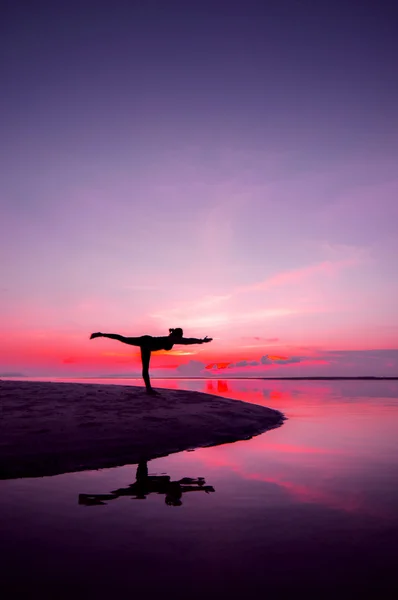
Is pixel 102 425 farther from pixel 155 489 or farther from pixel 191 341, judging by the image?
pixel 191 341

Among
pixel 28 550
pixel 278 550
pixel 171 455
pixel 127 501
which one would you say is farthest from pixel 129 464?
pixel 278 550

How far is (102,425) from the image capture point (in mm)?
15055

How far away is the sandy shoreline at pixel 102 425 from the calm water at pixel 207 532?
1.29 meters

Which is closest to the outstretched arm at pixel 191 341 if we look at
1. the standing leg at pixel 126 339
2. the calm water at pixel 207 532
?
the standing leg at pixel 126 339

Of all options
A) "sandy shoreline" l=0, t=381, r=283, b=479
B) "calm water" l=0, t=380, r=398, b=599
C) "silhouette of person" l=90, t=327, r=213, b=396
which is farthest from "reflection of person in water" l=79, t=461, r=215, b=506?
"silhouette of person" l=90, t=327, r=213, b=396

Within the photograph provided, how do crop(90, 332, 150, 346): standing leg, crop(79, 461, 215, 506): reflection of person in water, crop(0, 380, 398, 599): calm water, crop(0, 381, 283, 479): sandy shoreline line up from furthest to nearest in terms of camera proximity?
crop(90, 332, 150, 346): standing leg, crop(0, 381, 283, 479): sandy shoreline, crop(79, 461, 215, 506): reflection of person in water, crop(0, 380, 398, 599): calm water

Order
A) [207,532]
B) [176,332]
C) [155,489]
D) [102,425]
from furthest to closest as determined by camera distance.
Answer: [176,332], [102,425], [155,489], [207,532]

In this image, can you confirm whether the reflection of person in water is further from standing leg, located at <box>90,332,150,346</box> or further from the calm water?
standing leg, located at <box>90,332,150,346</box>

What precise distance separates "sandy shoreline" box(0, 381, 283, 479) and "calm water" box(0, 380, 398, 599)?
50.8 inches

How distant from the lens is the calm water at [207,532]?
520 centimetres

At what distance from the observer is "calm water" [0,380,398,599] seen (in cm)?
520

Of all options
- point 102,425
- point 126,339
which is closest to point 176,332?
point 126,339

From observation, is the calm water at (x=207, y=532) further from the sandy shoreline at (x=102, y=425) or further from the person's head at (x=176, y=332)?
the person's head at (x=176, y=332)

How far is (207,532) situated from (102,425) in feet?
29.4
